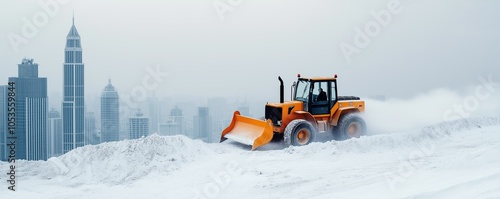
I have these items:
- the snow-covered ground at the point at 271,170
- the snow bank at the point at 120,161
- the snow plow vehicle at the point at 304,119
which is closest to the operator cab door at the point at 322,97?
the snow plow vehicle at the point at 304,119

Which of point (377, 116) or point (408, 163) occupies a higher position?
point (377, 116)

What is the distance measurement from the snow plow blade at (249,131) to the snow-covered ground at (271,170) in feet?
1.10

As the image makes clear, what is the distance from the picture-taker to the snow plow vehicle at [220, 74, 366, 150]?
13.9 metres

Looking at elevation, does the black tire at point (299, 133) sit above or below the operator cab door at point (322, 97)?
below

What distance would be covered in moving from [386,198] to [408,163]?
2.92m

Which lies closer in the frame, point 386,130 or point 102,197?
point 102,197

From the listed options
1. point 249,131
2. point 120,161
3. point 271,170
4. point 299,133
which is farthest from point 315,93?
point 120,161

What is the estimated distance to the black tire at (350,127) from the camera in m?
15.1

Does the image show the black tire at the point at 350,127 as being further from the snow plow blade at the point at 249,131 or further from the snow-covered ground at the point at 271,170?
the snow plow blade at the point at 249,131

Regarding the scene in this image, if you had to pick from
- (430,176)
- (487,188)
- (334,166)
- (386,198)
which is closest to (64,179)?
(334,166)

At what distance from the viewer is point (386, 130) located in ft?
53.2

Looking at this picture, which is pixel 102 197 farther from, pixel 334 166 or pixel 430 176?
pixel 430 176

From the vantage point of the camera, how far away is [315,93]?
1477 centimetres

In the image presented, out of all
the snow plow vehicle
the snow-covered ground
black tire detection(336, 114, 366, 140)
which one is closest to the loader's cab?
the snow plow vehicle
